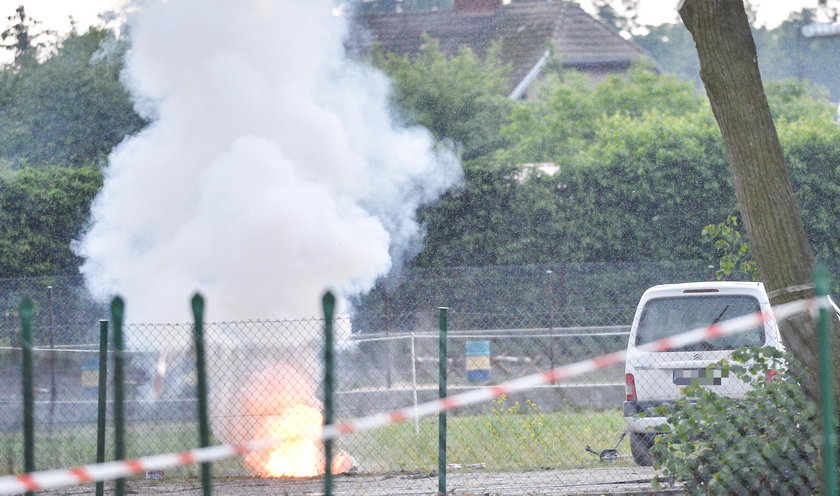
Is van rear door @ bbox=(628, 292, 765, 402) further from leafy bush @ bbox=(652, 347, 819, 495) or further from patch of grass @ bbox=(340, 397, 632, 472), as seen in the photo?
leafy bush @ bbox=(652, 347, 819, 495)

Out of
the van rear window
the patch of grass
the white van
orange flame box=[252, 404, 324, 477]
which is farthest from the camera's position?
the patch of grass

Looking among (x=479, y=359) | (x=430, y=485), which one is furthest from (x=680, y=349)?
(x=479, y=359)

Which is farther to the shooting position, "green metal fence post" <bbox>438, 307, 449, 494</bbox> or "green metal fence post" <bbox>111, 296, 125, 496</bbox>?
"green metal fence post" <bbox>438, 307, 449, 494</bbox>

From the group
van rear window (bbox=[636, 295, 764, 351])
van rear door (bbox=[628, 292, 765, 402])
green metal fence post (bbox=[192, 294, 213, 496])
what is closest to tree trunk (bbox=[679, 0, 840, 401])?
van rear door (bbox=[628, 292, 765, 402])

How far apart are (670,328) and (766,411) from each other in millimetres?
3005

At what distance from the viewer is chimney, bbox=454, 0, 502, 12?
36750 mm

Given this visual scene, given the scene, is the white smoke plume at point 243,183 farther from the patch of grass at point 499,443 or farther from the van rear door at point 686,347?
the van rear door at point 686,347

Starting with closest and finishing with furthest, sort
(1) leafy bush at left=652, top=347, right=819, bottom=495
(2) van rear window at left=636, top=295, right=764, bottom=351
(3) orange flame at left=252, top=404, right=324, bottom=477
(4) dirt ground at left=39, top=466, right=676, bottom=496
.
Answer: (1) leafy bush at left=652, top=347, right=819, bottom=495
(4) dirt ground at left=39, top=466, right=676, bottom=496
(2) van rear window at left=636, top=295, right=764, bottom=351
(3) orange flame at left=252, top=404, right=324, bottom=477

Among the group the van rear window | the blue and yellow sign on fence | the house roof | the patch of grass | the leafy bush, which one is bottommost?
the patch of grass

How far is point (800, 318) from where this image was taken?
6727 millimetres

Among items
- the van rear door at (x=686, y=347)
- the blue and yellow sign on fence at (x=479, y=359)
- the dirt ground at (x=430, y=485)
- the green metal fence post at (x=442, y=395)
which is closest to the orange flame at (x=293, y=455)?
the dirt ground at (x=430, y=485)

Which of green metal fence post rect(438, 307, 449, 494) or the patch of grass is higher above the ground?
green metal fence post rect(438, 307, 449, 494)

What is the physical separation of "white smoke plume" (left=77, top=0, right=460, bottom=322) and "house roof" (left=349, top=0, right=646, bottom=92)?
14.6 m

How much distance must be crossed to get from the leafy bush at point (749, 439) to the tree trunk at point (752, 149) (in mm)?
222
